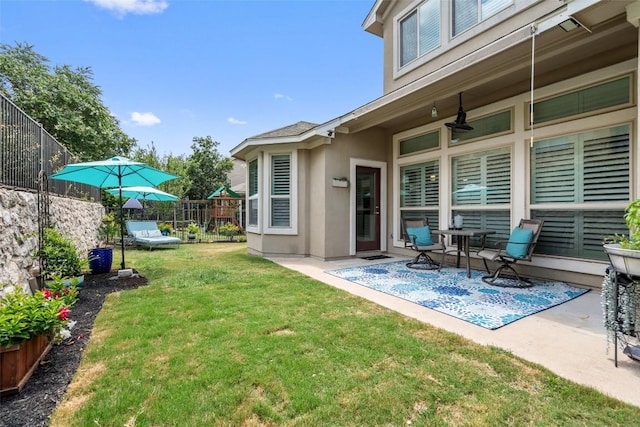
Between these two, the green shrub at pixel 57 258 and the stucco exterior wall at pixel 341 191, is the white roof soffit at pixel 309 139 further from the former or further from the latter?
the green shrub at pixel 57 258

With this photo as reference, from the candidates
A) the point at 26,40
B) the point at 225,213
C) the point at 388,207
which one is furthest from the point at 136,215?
the point at 388,207

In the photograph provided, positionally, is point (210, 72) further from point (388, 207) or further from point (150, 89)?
point (388, 207)

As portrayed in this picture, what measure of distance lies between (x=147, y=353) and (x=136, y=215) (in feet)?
44.9

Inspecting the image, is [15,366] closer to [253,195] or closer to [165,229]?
[253,195]

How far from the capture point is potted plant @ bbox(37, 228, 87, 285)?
4.23m

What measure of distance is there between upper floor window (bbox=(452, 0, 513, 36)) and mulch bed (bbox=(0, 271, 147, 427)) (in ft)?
24.8

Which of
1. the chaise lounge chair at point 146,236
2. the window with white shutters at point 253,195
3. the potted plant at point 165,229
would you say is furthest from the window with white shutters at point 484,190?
the potted plant at point 165,229

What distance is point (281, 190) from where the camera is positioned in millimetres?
7512

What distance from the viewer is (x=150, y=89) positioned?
16.1 meters

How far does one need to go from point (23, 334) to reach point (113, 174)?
14.4 ft

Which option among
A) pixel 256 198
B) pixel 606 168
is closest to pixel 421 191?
pixel 606 168

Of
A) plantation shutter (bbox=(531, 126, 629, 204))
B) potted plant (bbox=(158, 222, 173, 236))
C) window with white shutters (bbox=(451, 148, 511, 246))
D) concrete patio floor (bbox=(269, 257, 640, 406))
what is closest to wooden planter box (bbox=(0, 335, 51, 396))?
concrete patio floor (bbox=(269, 257, 640, 406))

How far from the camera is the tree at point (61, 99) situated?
41.3 ft

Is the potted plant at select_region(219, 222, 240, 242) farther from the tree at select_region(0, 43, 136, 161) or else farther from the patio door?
the tree at select_region(0, 43, 136, 161)
